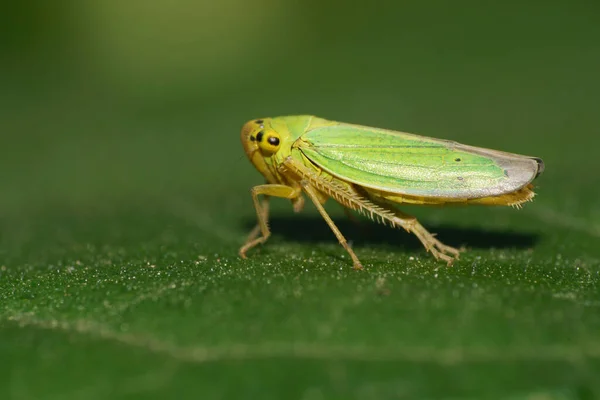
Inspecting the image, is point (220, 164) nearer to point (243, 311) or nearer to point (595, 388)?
point (243, 311)

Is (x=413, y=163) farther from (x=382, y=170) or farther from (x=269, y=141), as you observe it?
(x=269, y=141)

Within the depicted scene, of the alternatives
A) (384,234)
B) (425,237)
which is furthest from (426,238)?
(384,234)

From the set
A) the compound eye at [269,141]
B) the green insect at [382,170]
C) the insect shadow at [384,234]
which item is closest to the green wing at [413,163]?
the green insect at [382,170]

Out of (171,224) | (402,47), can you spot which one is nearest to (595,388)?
(171,224)

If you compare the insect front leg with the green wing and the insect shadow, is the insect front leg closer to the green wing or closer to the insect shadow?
the insect shadow

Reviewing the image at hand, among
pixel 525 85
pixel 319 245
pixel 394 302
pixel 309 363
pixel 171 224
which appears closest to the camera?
pixel 309 363

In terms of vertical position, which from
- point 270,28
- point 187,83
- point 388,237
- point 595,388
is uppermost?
point 270,28

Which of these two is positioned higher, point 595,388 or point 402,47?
point 402,47

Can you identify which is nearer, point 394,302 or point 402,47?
point 394,302

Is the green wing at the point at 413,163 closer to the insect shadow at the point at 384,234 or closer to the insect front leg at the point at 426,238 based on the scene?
the insect front leg at the point at 426,238
